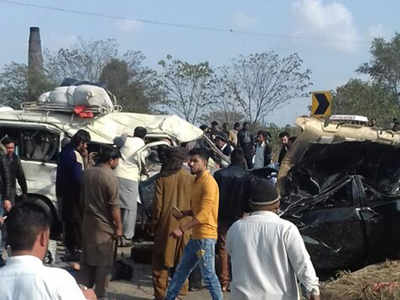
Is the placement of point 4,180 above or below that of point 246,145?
below

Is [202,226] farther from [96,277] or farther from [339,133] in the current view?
[339,133]

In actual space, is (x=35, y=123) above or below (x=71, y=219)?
above

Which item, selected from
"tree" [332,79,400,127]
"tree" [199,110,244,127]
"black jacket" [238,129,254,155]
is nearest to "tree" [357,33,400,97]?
"tree" [332,79,400,127]

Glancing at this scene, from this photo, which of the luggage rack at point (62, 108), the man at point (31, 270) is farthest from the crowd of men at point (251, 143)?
the man at point (31, 270)

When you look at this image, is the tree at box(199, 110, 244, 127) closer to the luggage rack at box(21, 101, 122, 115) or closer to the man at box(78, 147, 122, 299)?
the luggage rack at box(21, 101, 122, 115)

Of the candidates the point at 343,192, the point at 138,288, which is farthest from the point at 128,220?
the point at 343,192

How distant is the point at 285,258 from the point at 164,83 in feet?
89.4

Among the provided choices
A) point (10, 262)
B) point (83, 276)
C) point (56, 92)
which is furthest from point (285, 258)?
point (56, 92)

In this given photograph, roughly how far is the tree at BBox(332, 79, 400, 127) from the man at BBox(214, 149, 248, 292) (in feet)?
80.4

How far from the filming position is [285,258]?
451 cm

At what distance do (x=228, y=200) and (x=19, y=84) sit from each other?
75.1 feet

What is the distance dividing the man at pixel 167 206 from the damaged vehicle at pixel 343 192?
5.44 ft

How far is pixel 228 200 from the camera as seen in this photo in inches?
345

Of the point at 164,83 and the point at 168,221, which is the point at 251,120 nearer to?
the point at 164,83
